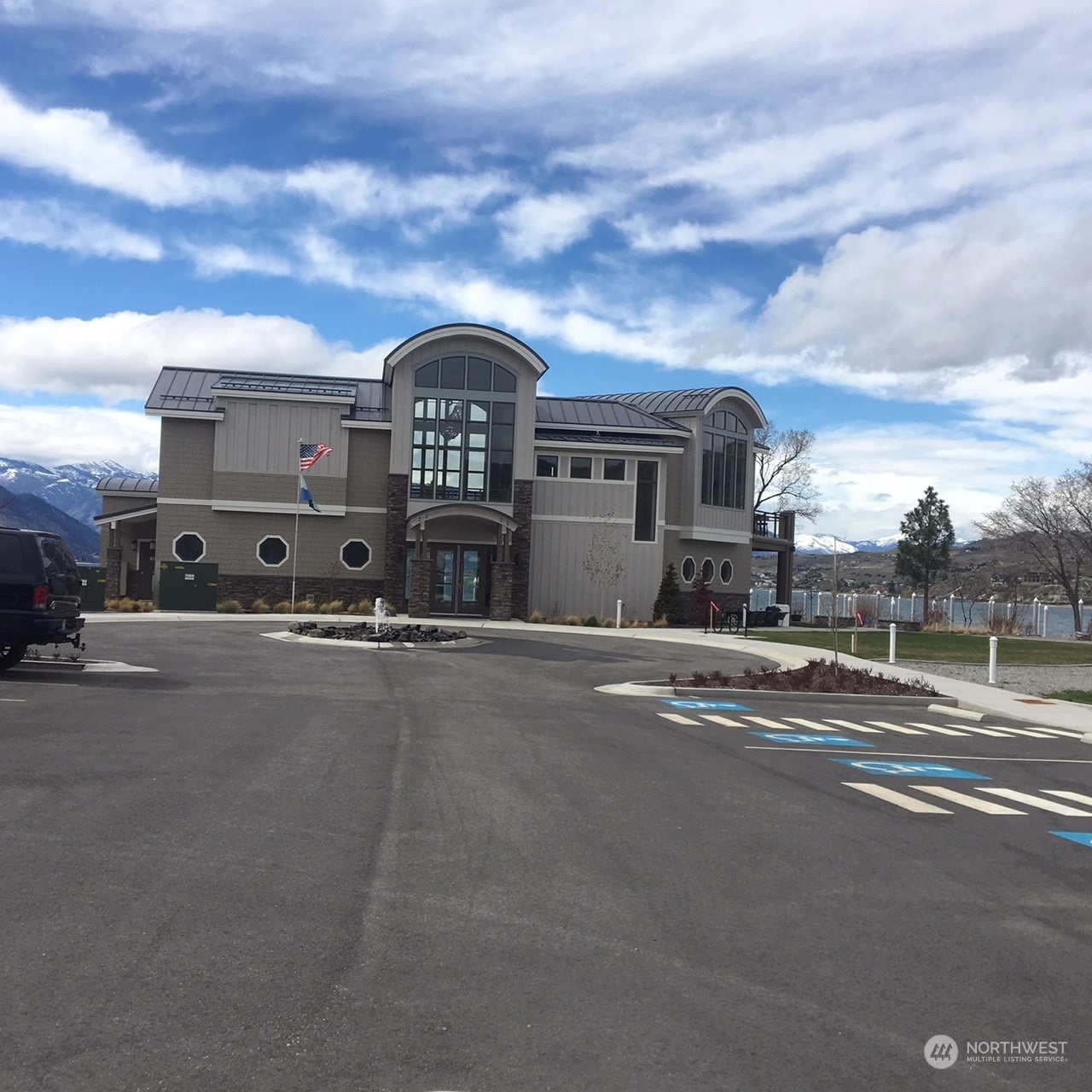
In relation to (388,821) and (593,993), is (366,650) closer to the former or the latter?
(388,821)

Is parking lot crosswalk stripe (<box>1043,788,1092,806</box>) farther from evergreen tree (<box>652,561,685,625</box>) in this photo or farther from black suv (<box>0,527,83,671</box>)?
evergreen tree (<box>652,561,685,625</box>)

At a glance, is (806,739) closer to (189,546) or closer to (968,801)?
(968,801)

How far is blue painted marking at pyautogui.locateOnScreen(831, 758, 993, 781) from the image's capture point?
1179 centimetres

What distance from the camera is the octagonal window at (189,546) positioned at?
38.2m

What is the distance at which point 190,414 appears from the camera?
125 feet

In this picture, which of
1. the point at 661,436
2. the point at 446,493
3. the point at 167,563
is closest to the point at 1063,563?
the point at 661,436

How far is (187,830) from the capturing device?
7707mm

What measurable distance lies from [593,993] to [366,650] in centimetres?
2002

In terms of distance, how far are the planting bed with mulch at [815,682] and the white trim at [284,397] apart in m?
21.6

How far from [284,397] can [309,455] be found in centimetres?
262

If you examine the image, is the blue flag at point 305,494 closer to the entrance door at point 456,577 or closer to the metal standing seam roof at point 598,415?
the entrance door at point 456,577

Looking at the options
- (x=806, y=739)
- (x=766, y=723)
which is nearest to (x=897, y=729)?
(x=766, y=723)

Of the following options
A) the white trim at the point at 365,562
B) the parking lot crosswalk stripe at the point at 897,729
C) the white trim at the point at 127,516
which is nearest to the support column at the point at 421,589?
the white trim at the point at 365,562
